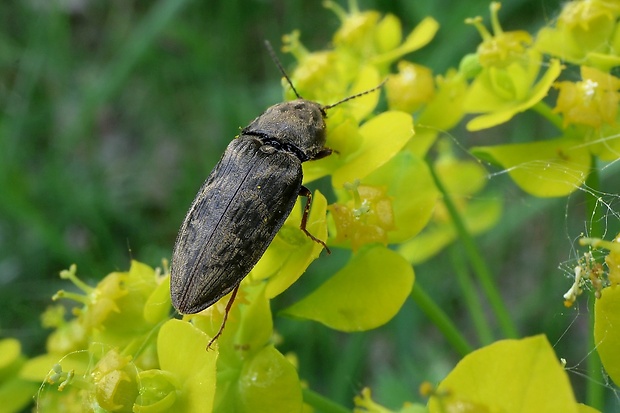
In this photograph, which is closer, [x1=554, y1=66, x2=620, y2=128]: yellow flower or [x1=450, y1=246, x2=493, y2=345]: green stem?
[x1=554, y1=66, x2=620, y2=128]: yellow flower

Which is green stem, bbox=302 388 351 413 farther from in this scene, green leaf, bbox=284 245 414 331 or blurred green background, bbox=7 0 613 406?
blurred green background, bbox=7 0 613 406

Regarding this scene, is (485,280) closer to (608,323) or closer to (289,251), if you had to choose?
(289,251)

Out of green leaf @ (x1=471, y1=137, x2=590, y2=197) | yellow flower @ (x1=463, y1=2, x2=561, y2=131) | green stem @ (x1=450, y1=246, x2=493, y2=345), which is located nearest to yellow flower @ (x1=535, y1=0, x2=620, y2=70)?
yellow flower @ (x1=463, y1=2, x2=561, y2=131)

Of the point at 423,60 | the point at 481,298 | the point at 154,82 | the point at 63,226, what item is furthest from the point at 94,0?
the point at 481,298

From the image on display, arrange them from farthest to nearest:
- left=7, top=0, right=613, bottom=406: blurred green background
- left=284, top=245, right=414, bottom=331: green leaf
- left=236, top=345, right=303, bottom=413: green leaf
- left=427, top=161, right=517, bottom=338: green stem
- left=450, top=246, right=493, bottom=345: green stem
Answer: left=7, top=0, right=613, bottom=406: blurred green background < left=450, top=246, right=493, bottom=345: green stem < left=427, top=161, right=517, bottom=338: green stem < left=284, top=245, right=414, bottom=331: green leaf < left=236, top=345, right=303, bottom=413: green leaf

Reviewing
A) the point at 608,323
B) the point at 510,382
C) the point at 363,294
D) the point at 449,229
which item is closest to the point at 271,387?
the point at 363,294

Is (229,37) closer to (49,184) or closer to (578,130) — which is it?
(49,184)

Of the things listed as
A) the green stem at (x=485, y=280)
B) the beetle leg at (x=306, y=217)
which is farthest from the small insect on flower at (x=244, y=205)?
the green stem at (x=485, y=280)
